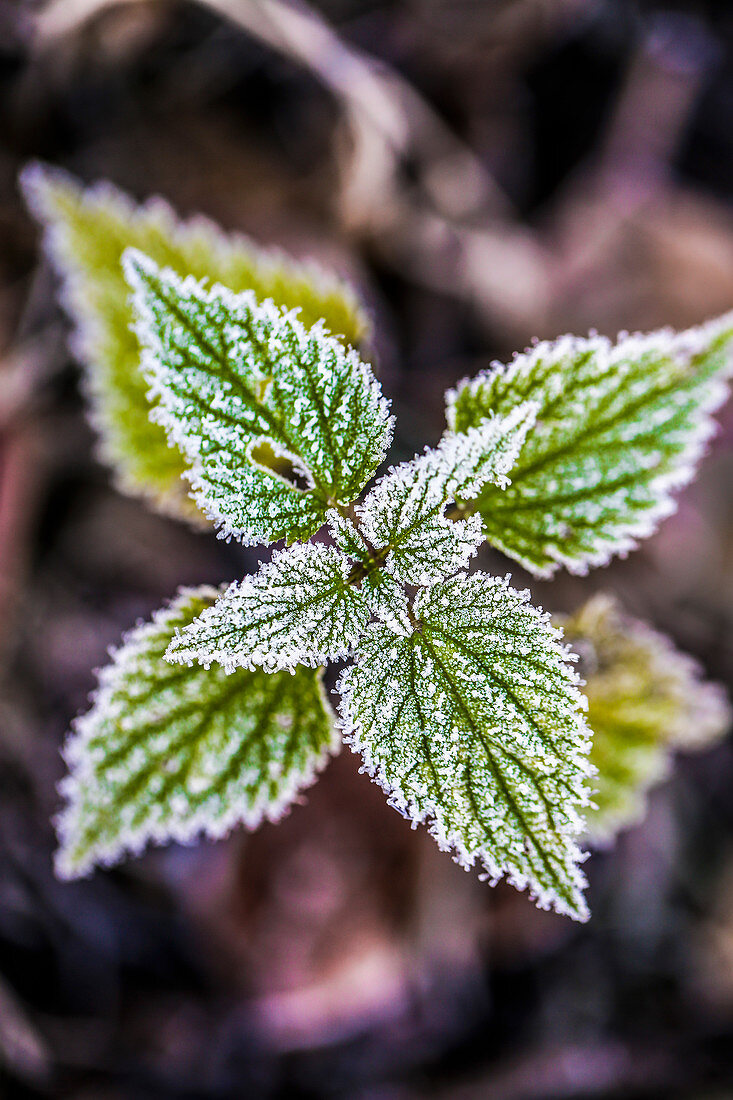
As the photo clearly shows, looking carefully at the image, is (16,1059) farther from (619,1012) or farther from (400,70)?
(400,70)

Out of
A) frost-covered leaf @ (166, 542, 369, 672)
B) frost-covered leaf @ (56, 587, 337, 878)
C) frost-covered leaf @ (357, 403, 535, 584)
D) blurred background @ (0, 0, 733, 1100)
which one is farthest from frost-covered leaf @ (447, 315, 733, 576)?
blurred background @ (0, 0, 733, 1100)

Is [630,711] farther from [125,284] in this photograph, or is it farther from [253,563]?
[125,284]

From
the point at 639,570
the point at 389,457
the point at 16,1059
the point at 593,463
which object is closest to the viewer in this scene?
the point at 593,463

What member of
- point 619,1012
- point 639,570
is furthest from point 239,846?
point 639,570

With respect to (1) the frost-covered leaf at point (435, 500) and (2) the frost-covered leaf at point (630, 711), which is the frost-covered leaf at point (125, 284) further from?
(2) the frost-covered leaf at point (630, 711)

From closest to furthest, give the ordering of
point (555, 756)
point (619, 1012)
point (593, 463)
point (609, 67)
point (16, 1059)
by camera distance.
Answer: point (555, 756), point (593, 463), point (16, 1059), point (619, 1012), point (609, 67)

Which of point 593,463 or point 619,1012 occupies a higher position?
point 593,463

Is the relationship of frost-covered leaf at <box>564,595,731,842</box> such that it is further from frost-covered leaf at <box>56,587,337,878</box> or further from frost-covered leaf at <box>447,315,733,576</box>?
frost-covered leaf at <box>56,587,337,878</box>

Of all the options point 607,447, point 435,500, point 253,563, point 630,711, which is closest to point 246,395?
point 435,500
